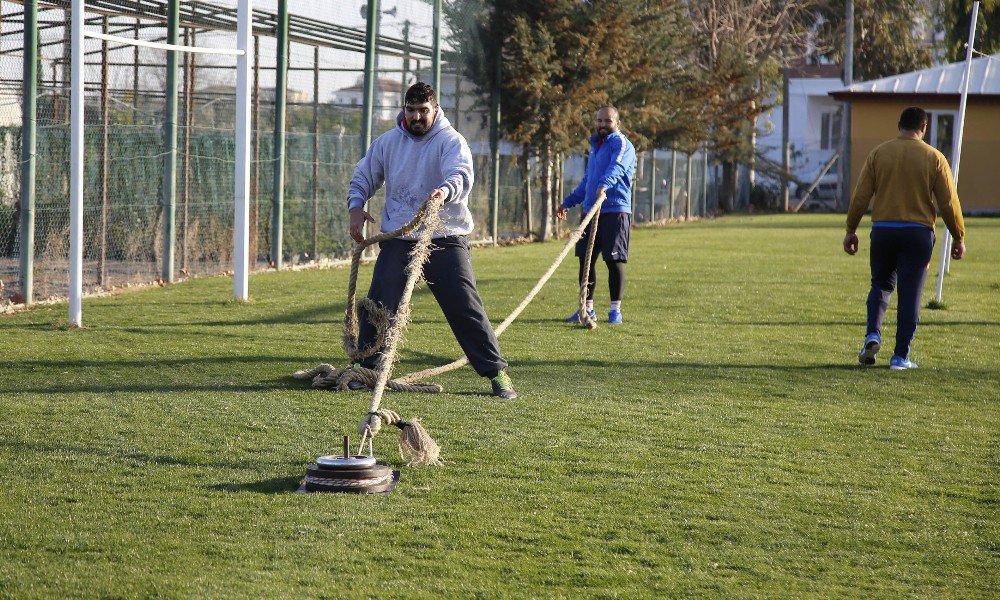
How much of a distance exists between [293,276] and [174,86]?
108 inches

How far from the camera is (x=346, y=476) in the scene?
4.93 metres

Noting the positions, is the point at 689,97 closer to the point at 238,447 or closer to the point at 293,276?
the point at 293,276

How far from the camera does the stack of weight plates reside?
194 inches

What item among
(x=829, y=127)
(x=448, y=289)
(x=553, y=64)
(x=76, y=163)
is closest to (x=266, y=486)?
(x=448, y=289)

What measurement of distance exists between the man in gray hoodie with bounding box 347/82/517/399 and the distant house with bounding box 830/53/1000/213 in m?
29.8

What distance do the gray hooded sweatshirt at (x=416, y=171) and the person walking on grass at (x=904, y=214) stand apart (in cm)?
338

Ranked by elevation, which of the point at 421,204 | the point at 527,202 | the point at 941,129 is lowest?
the point at 421,204

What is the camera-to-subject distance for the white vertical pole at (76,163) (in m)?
9.47

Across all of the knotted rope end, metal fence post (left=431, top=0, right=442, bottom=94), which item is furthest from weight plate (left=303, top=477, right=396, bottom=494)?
metal fence post (left=431, top=0, right=442, bottom=94)

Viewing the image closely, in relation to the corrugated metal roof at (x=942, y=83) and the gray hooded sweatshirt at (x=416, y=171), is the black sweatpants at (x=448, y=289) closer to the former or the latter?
the gray hooded sweatshirt at (x=416, y=171)

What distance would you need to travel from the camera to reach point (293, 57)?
15938 millimetres

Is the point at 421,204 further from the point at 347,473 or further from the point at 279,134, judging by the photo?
the point at 279,134

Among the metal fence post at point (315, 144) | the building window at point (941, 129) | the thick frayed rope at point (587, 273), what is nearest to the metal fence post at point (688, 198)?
the building window at point (941, 129)

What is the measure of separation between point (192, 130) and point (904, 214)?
28.1 feet
